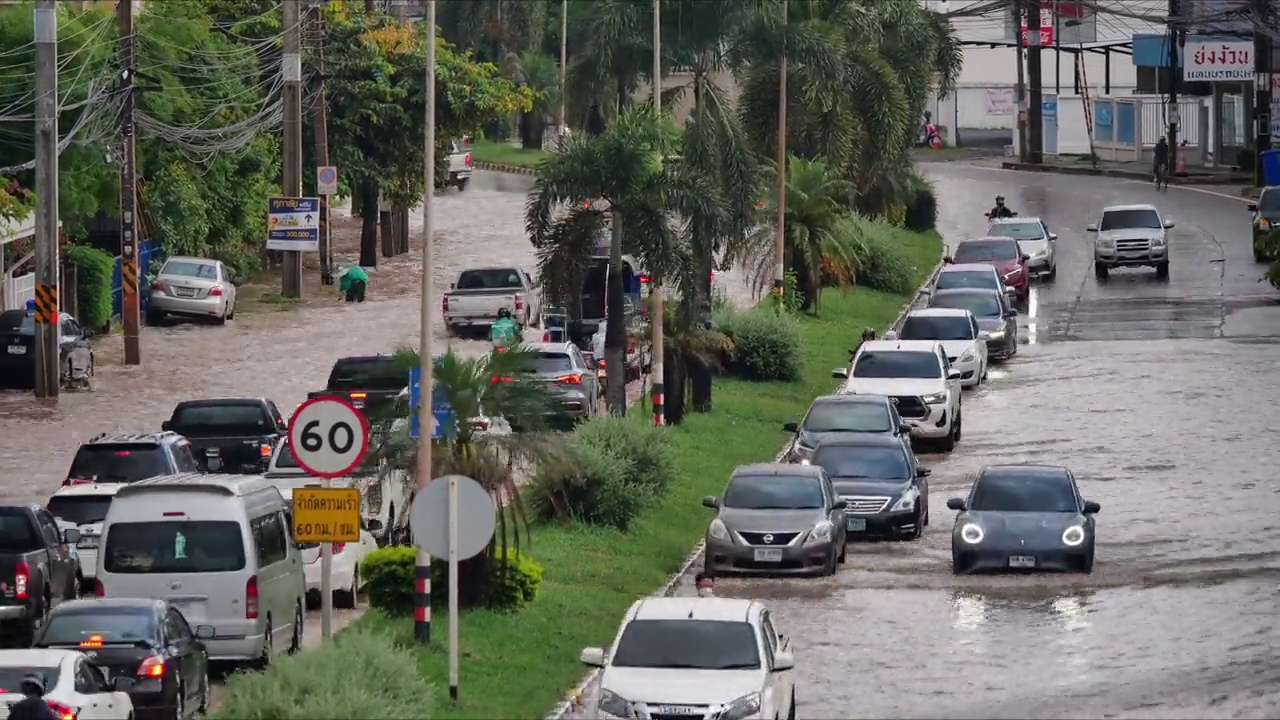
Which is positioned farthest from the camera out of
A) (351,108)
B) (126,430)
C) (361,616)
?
(351,108)

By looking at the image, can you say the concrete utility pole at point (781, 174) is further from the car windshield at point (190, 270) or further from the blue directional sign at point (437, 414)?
the blue directional sign at point (437, 414)

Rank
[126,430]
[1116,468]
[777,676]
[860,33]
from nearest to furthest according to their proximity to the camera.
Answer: [777,676] → [1116,468] → [126,430] → [860,33]

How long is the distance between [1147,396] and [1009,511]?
15.6 metres

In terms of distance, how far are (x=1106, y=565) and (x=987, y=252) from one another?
30394mm

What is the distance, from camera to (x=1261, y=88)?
78938 millimetres

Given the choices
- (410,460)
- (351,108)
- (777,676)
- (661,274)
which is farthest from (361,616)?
(351,108)

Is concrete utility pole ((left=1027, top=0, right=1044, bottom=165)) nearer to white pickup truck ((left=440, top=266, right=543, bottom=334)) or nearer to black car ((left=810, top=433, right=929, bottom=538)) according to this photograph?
white pickup truck ((left=440, top=266, right=543, bottom=334))

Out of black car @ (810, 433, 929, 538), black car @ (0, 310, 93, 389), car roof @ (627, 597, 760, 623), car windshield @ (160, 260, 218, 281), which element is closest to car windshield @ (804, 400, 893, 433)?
black car @ (810, 433, 929, 538)

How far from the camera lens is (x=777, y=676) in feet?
62.1

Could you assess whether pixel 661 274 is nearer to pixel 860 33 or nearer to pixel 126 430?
pixel 126 430

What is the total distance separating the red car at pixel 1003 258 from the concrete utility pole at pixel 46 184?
2380 centimetres

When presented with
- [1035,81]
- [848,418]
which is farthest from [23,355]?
[1035,81]

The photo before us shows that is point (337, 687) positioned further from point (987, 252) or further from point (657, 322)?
point (987, 252)

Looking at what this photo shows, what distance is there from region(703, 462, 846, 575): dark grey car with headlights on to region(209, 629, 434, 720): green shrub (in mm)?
9463
